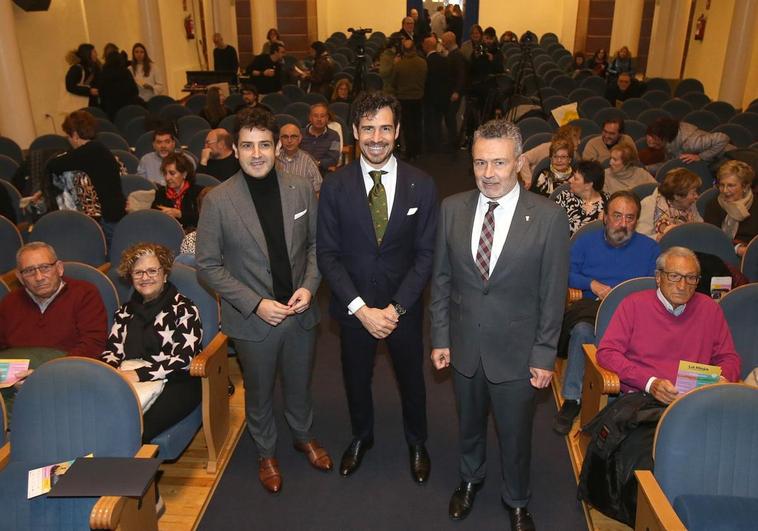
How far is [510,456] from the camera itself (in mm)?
2852

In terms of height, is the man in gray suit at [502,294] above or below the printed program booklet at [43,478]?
above

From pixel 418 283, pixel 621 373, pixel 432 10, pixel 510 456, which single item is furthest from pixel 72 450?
pixel 432 10

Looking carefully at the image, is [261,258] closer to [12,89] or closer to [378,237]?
[378,237]

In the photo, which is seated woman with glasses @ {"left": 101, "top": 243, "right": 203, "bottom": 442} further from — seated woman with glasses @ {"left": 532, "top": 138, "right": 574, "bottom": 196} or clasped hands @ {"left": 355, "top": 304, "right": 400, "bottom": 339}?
seated woman with glasses @ {"left": 532, "top": 138, "right": 574, "bottom": 196}

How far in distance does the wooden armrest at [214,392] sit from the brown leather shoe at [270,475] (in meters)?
0.29

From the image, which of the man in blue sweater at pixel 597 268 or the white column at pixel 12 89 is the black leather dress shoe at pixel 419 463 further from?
the white column at pixel 12 89

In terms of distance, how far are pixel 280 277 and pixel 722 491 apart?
1985mm

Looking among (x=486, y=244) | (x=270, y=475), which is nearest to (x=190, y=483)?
(x=270, y=475)

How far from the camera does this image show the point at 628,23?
14.7 metres

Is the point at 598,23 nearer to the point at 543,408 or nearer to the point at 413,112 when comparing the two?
the point at 413,112

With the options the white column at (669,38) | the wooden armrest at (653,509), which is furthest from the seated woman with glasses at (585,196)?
the white column at (669,38)

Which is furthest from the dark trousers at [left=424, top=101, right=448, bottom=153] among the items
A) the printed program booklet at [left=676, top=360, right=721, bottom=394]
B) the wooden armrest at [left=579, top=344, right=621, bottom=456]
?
the printed program booklet at [left=676, top=360, right=721, bottom=394]

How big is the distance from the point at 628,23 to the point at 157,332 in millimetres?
14532

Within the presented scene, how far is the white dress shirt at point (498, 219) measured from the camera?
100.0 inches
